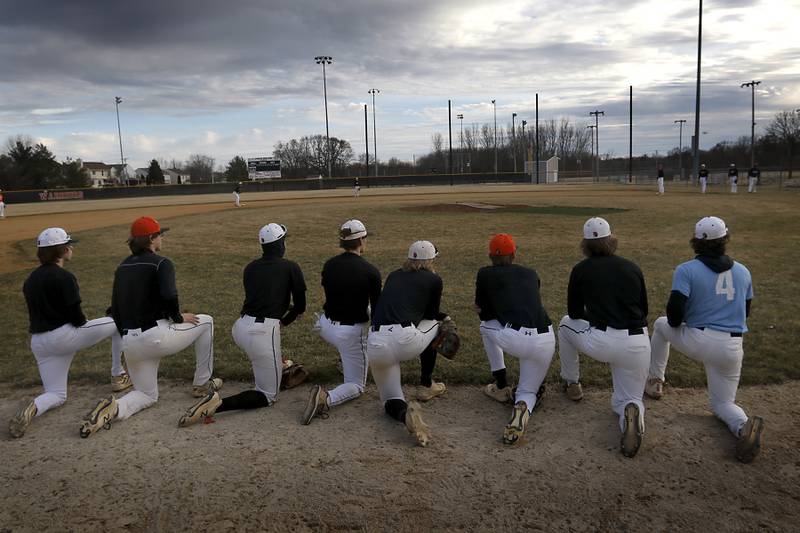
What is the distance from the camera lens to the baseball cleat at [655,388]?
16.6 ft

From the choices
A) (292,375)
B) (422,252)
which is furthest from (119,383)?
(422,252)

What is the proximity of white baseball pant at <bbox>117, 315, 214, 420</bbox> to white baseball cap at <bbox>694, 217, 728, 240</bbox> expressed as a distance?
4231 millimetres

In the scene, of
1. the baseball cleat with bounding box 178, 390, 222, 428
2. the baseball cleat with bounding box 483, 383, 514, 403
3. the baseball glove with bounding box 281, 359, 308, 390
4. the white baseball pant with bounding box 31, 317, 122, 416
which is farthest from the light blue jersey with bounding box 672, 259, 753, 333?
the white baseball pant with bounding box 31, 317, 122, 416

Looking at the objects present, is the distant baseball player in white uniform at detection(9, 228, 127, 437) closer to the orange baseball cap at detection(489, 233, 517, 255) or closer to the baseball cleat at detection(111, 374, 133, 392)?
the baseball cleat at detection(111, 374, 133, 392)

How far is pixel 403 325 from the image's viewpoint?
458 cm

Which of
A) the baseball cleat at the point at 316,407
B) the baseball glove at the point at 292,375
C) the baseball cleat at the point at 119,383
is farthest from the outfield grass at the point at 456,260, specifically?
the baseball cleat at the point at 316,407

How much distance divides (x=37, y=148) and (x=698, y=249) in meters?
79.4

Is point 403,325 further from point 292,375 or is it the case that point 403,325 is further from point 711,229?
point 711,229

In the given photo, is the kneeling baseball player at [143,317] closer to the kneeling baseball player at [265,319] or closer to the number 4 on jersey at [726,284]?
the kneeling baseball player at [265,319]

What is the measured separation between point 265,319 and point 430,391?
5.33 feet

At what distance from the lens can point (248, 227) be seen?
20188 mm

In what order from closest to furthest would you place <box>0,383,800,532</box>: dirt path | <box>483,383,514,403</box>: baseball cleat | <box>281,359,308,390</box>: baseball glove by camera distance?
<box>0,383,800,532</box>: dirt path < <box>483,383,514,403</box>: baseball cleat < <box>281,359,308,390</box>: baseball glove

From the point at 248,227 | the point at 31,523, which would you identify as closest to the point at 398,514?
the point at 31,523

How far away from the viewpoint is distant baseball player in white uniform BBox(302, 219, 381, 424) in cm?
498
